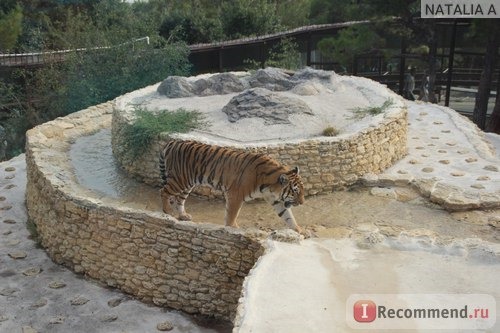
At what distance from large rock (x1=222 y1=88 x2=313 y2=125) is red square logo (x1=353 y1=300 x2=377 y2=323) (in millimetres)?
4860

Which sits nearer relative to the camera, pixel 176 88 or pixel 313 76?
pixel 176 88

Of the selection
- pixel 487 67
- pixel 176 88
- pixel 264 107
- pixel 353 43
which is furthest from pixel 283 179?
pixel 353 43

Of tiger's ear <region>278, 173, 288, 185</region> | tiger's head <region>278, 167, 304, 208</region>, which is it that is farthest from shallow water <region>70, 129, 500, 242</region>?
tiger's ear <region>278, 173, 288, 185</region>

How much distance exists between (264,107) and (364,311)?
554 centimetres

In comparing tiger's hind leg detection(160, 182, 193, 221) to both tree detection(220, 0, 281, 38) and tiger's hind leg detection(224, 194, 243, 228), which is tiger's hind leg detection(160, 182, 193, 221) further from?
tree detection(220, 0, 281, 38)

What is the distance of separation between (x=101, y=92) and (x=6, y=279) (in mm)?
7338

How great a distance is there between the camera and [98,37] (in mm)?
15164

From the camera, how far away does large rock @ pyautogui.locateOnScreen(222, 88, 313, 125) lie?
31.1 ft

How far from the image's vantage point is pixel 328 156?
26.7 feet

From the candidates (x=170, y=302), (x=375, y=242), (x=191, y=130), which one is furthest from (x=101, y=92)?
(x=375, y=242)

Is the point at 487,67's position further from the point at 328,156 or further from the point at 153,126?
the point at 153,126

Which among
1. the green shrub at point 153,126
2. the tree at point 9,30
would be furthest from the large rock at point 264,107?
the tree at point 9,30

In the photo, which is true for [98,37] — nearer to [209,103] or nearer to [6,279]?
[209,103]

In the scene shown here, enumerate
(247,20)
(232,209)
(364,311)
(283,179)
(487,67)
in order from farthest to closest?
(247,20), (487,67), (232,209), (283,179), (364,311)
